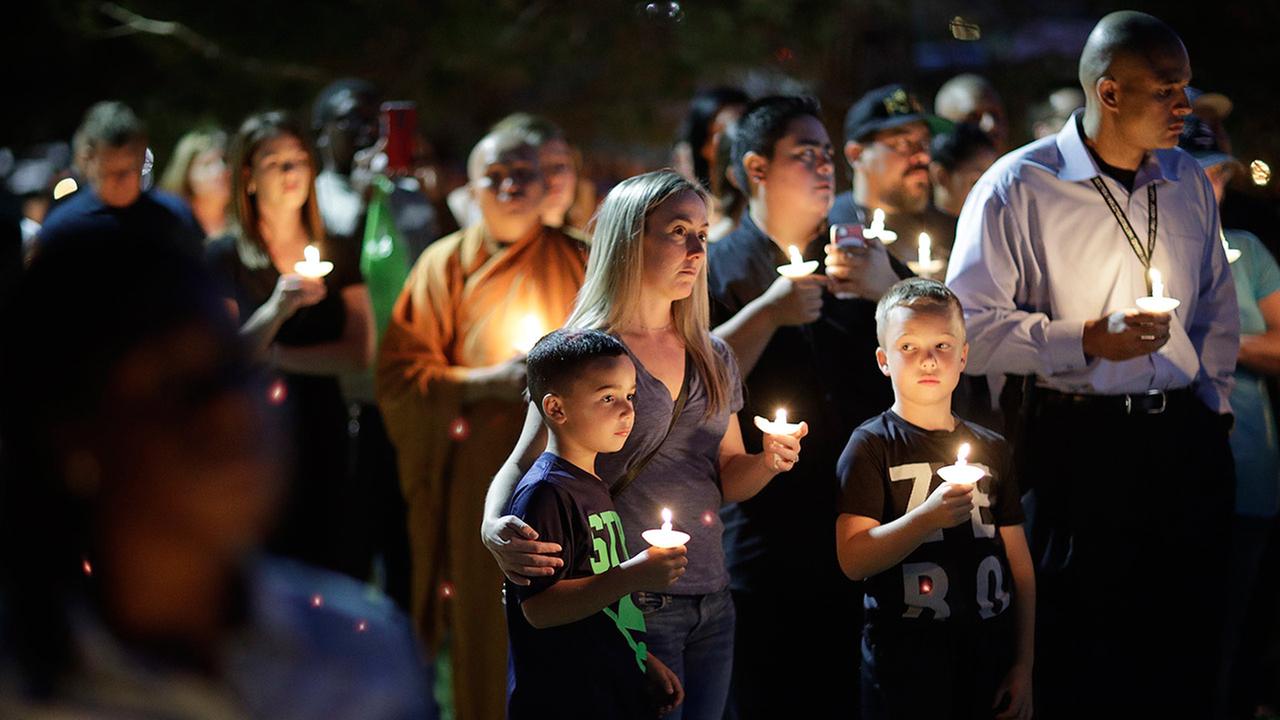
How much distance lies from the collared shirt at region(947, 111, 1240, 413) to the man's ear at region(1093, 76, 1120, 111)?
13 centimetres

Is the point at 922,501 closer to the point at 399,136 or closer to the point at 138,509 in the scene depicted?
the point at 138,509

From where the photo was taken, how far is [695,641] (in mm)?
3648

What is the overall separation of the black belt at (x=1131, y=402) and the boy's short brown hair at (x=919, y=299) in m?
0.70

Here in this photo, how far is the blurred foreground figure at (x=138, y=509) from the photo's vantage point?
4.29 feet

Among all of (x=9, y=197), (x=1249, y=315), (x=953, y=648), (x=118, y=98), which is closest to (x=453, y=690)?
(x=953, y=648)

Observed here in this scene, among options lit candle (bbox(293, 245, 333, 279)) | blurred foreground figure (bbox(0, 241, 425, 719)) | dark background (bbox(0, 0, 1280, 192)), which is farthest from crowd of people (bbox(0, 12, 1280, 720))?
dark background (bbox(0, 0, 1280, 192))

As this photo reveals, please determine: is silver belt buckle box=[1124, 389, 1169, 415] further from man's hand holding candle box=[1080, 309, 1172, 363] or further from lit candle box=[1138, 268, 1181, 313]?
lit candle box=[1138, 268, 1181, 313]

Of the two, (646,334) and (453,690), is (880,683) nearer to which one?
(646,334)

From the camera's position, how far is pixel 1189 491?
4.32m

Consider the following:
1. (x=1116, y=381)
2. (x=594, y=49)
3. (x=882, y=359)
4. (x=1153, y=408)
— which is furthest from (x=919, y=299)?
(x=594, y=49)

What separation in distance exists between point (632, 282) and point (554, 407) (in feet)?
1.67

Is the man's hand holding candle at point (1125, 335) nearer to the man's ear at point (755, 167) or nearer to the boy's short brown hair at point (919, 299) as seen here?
the boy's short brown hair at point (919, 299)

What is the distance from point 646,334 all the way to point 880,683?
109 cm

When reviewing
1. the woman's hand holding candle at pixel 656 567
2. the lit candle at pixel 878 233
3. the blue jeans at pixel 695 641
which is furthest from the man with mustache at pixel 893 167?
the woman's hand holding candle at pixel 656 567
